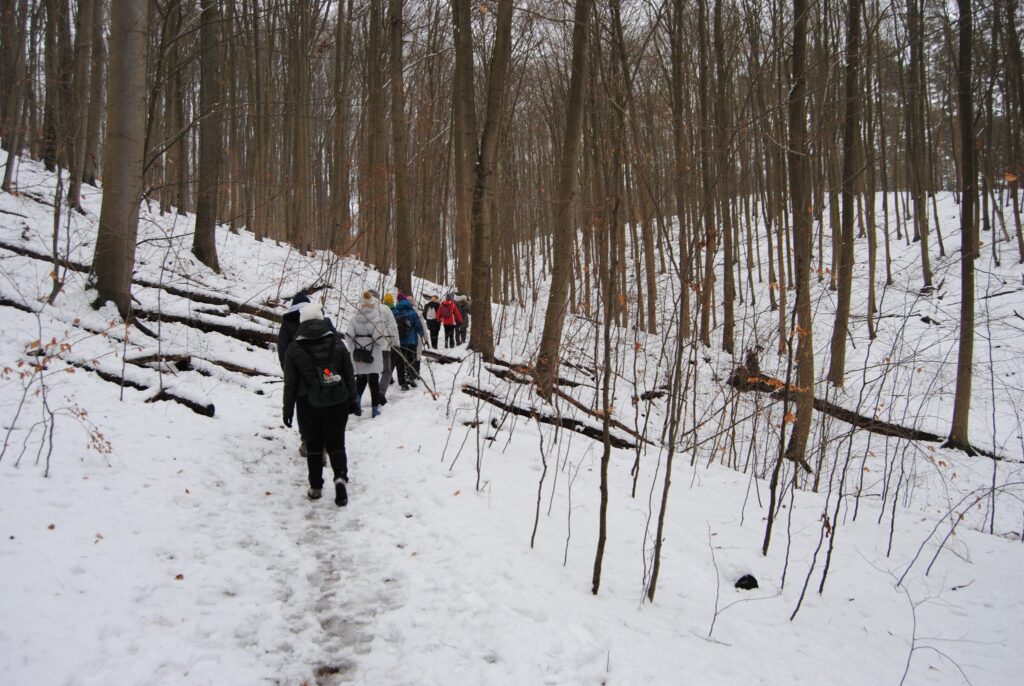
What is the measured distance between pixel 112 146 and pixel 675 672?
30.0 ft

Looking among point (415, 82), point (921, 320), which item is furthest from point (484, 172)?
point (921, 320)

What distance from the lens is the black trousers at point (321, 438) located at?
4.92 m

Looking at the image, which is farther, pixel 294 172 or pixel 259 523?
pixel 294 172

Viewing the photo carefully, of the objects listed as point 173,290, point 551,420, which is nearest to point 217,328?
point 173,290

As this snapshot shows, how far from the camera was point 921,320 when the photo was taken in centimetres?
1653

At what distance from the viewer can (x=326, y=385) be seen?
4.89m

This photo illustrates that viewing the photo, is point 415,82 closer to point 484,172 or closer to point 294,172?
point 294,172

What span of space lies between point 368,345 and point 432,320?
5.87 meters

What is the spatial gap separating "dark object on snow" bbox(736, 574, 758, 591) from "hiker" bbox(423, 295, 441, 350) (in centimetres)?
992

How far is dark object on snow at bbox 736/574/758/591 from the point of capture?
3.73 meters

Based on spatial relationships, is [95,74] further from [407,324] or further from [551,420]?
[551,420]

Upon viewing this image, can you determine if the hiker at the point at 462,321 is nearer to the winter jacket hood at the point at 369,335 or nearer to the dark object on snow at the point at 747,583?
the winter jacket hood at the point at 369,335

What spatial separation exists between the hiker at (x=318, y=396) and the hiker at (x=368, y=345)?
2297 mm

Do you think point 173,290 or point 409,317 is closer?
point 409,317
